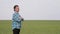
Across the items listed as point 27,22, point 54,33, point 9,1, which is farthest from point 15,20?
point 27,22

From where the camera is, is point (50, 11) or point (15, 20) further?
point (50, 11)

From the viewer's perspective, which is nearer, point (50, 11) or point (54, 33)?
point (54, 33)

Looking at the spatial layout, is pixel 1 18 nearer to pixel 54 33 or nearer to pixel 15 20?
pixel 54 33

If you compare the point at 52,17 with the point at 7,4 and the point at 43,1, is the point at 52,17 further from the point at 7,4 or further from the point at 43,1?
the point at 7,4

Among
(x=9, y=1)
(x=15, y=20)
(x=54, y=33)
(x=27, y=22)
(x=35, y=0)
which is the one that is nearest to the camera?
(x=15, y=20)

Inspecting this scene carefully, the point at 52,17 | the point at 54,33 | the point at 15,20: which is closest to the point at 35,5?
the point at 52,17

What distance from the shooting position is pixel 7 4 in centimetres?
941

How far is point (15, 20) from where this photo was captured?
485cm

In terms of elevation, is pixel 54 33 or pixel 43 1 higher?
pixel 43 1

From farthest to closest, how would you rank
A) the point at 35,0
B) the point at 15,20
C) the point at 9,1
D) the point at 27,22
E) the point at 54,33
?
1. the point at 27,22
2. the point at 35,0
3. the point at 9,1
4. the point at 54,33
5. the point at 15,20

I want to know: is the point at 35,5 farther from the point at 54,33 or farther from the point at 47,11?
the point at 54,33

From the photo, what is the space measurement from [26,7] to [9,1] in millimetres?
818

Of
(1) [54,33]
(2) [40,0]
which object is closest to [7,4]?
(2) [40,0]

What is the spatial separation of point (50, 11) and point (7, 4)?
1.90 meters
